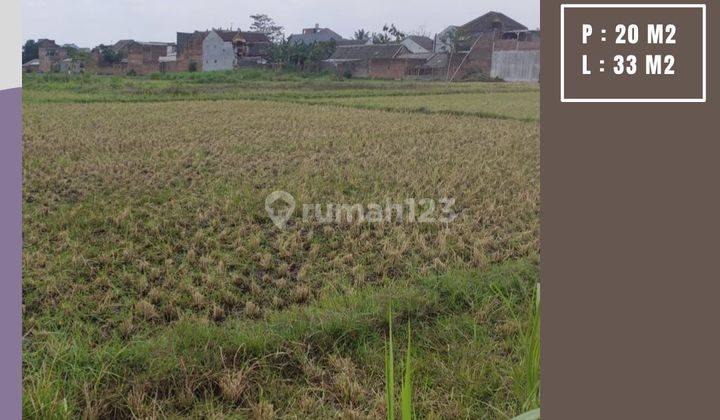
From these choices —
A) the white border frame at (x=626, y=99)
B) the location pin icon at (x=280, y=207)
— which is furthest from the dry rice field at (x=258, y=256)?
the white border frame at (x=626, y=99)

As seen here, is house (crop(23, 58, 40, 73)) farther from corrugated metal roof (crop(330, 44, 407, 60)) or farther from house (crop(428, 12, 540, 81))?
house (crop(428, 12, 540, 81))

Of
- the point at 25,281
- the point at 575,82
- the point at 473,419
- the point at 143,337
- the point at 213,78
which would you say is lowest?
the point at 473,419

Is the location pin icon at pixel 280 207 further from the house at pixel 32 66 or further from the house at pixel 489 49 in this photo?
the house at pixel 32 66

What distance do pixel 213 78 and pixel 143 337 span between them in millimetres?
1465

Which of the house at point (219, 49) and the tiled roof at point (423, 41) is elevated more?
the tiled roof at point (423, 41)

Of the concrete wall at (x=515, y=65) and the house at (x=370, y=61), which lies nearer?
the house at (x=370, y=61)

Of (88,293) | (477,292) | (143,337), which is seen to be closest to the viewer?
(143,337)

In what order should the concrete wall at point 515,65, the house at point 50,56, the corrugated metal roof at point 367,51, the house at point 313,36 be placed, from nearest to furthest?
the house at point 313,36, the corrugated metal roof at point 367,51, the house at point 50,56, the concrete wall at point 515,65

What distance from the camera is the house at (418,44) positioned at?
8.53 feet

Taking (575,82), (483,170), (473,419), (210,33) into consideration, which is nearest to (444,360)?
(473,419)

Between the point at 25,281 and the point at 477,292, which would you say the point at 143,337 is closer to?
the point at 25,281

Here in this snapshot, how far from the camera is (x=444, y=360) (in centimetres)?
173

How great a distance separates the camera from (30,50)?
2.74 metres

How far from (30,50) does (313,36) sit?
4.27 feet
